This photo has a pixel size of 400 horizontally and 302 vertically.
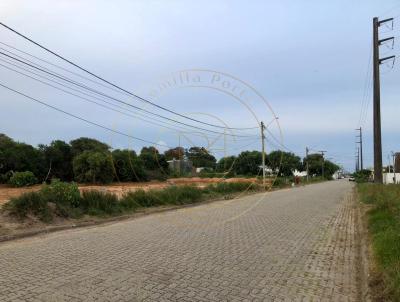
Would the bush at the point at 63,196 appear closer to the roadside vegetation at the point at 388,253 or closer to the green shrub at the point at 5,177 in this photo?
the roadside vegetation at the point at 388,253

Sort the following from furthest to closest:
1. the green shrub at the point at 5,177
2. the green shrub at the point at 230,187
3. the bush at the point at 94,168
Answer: the bush at the point at 94,168
the green shrub at the point at 5,177
the green shrub at the point at 230,187

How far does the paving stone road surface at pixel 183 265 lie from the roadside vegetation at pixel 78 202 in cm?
179

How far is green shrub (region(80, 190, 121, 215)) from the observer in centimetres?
1683

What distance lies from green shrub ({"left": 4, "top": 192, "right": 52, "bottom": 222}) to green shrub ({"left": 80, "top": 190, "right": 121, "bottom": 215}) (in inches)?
91.3

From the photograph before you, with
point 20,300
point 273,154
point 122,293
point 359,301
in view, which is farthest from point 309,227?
point 273,154

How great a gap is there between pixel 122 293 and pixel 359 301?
324cm

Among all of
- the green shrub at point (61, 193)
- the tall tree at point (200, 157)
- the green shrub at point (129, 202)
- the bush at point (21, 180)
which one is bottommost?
the green shrub at point (129, 202)

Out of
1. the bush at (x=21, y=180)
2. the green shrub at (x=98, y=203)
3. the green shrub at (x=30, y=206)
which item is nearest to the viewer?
the green shrub at (x=30, y=206)

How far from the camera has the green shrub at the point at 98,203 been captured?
16.8 metres

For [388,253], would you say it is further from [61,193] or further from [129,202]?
[129,202]

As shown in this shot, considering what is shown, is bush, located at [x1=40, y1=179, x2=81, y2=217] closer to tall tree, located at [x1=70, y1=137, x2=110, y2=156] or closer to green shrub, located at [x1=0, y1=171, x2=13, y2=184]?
green shrub, located at [x1=0, y1=171, x2=13, y2=184]

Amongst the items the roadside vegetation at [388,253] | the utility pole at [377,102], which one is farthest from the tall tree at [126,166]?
the roadside vegetation at [388,253]

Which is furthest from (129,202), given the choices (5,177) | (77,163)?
(77,163)

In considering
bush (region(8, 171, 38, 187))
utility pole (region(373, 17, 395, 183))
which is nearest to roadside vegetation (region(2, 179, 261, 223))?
utility pole (region(373, 17, 395, 183))
